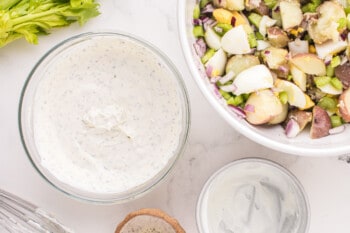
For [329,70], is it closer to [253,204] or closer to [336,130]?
[336,130]

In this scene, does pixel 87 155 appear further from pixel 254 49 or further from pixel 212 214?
pixel 254 49

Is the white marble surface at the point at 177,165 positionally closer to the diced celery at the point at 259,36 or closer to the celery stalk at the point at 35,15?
the celery stalk at the point at 35,15

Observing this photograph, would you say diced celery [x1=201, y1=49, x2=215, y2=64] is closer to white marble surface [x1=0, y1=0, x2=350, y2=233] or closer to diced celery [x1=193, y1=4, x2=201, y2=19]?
diced celery [x1=193, y1=4, x2=201, y2=19]

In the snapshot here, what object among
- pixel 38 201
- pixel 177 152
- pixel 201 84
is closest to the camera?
pixel 201 84

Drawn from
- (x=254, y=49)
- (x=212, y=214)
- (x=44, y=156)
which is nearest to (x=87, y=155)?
(x=44, y=156)

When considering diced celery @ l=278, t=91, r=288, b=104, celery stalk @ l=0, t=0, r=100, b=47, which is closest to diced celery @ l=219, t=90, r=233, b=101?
diced celery @ l=278, t=91, r=288, b=104

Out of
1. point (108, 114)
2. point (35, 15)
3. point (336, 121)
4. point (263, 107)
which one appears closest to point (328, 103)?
point (336, 121)
